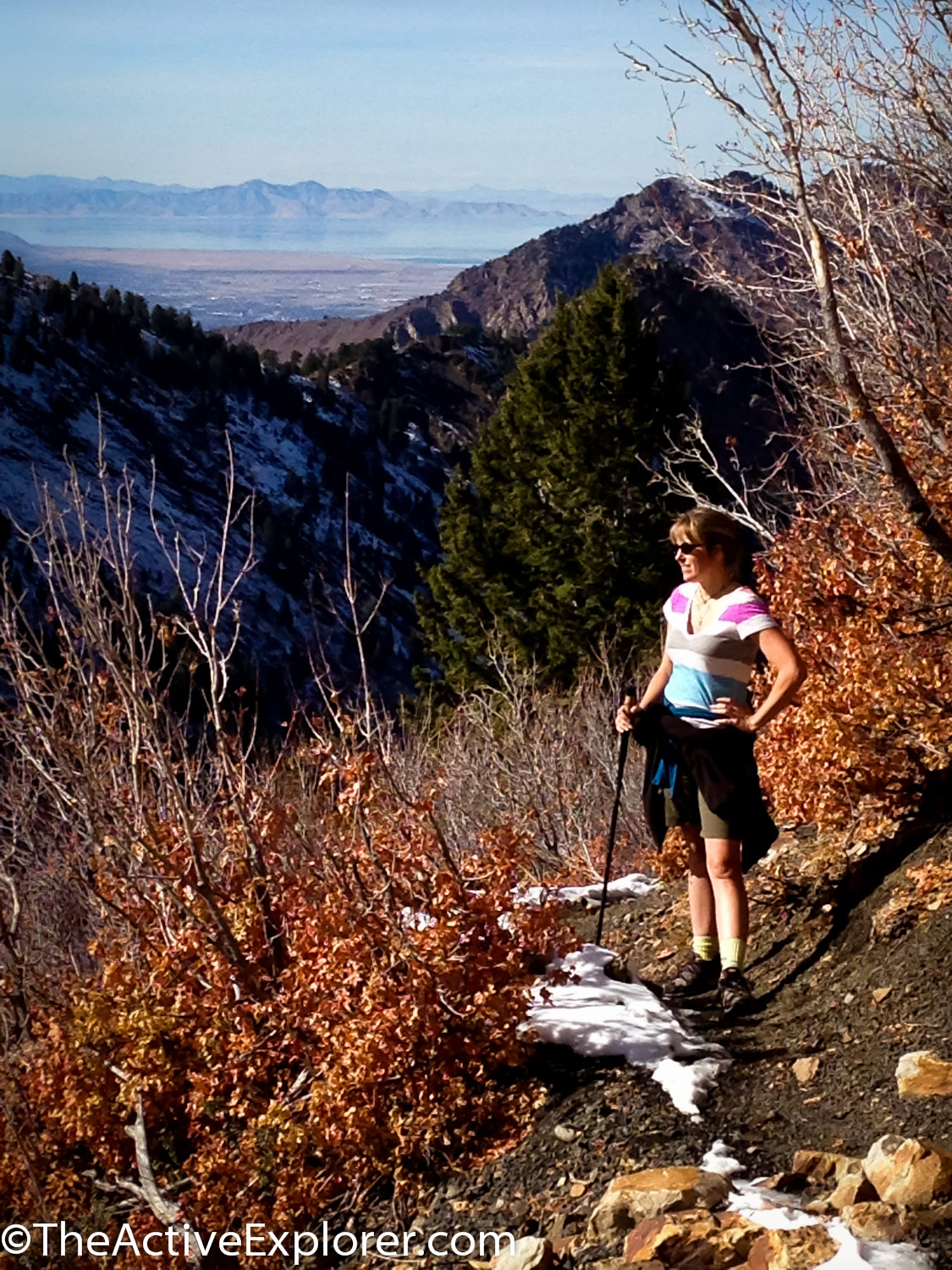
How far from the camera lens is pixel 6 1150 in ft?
17.5

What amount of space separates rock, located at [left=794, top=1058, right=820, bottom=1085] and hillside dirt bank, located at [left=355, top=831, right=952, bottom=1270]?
0.04 feet

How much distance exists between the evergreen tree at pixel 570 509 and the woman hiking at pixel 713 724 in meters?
15.7

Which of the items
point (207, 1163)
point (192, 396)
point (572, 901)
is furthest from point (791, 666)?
point (192, 396)

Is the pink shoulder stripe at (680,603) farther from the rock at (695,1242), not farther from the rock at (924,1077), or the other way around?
the rock at (695,1242)

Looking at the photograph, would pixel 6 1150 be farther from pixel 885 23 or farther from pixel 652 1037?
pixel 885 23

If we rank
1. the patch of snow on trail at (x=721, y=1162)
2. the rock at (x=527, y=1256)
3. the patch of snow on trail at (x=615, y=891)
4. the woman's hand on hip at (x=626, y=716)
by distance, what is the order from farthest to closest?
the patch of snow on trail at (x=615, y=891), the woman's hand on hip at (x=626, y=716), the patch of snow on trail at (x=721, y=1162), the rock at (x=527, y=1256)

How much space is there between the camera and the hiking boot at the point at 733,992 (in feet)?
16.2

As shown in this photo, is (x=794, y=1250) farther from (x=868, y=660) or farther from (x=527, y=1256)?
(x=868, y=660)

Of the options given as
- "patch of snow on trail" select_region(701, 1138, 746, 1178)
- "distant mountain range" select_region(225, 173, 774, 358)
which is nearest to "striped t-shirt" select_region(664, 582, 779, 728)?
"patch of snow on trail" select_region(701, 1138, 746, 1178)

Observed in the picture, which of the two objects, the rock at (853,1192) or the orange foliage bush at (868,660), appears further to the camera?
the orange foliage bush at (868,660)

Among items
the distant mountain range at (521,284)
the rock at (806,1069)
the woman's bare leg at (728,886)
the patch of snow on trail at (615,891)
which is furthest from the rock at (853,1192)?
the distant mountain range at (521,284)

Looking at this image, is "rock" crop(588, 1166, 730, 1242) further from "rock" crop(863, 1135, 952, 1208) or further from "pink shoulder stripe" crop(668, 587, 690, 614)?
"pink shoulder stripe" crop(668, 587, 690, 614)

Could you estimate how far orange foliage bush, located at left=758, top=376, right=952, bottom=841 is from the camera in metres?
5.39

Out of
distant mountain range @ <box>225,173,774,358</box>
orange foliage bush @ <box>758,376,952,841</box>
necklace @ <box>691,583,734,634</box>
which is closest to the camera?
necklace @ <box>691,583,734,634</box>
